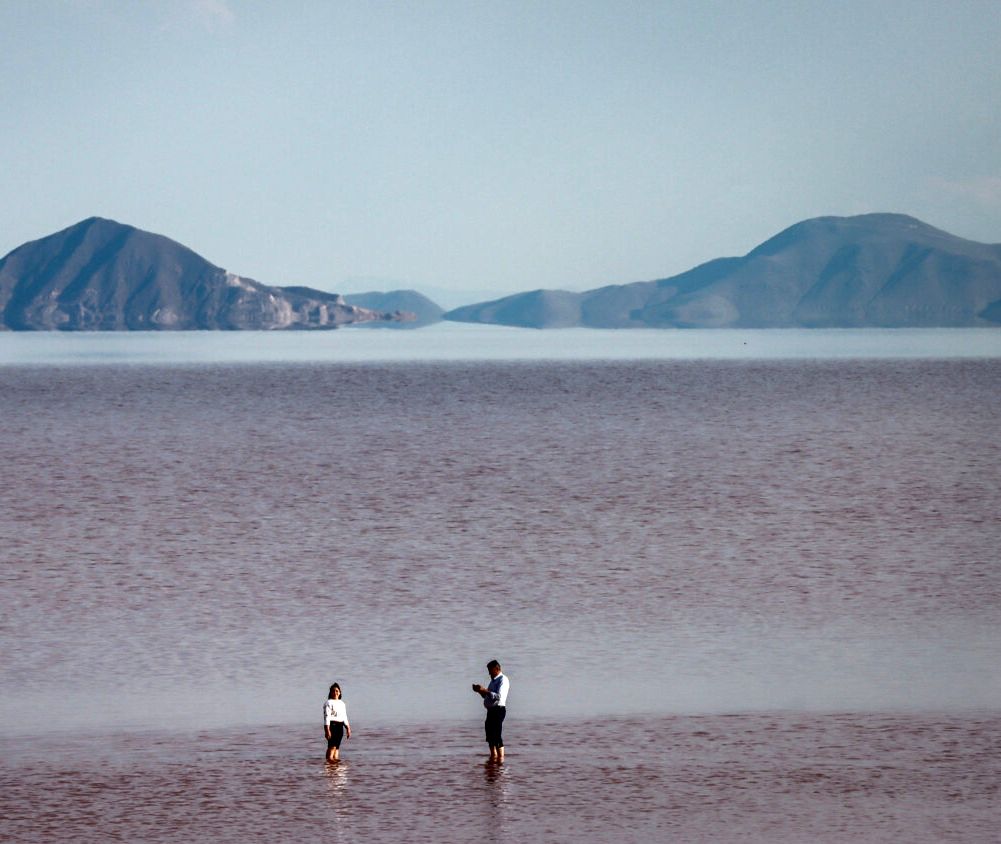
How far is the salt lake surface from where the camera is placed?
24.5m

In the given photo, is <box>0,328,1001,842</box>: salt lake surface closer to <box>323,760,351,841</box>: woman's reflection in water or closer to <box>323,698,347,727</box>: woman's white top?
<box>323,760,351,841</box>: woman's reflection in water

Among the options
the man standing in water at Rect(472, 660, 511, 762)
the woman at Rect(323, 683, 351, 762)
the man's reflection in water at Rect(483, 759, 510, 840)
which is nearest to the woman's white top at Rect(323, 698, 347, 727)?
Answer: the woman at Rect(323, 683, 351, 762)

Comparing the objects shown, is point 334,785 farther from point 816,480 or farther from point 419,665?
point 816,480

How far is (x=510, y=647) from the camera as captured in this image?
120ft

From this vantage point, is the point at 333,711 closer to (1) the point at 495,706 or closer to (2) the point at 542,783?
(1) the point at 495,706

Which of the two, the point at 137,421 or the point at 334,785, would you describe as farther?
the point at 137,421

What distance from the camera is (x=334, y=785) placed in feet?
83.5

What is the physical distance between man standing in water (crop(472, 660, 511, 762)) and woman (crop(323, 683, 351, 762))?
2.31 meters

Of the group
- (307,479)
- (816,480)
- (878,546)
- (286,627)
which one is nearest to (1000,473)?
(816,480)

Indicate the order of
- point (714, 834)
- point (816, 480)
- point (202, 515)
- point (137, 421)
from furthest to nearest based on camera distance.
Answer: point (137, 421), point (816, 480), point (202, 515), point (714, 834)

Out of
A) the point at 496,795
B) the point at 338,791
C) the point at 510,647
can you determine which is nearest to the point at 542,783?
the point at 496,795

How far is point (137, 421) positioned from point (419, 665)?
94885 millimetres

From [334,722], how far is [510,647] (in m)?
10.6

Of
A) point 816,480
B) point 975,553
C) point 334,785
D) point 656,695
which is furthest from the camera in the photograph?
point 816,480
